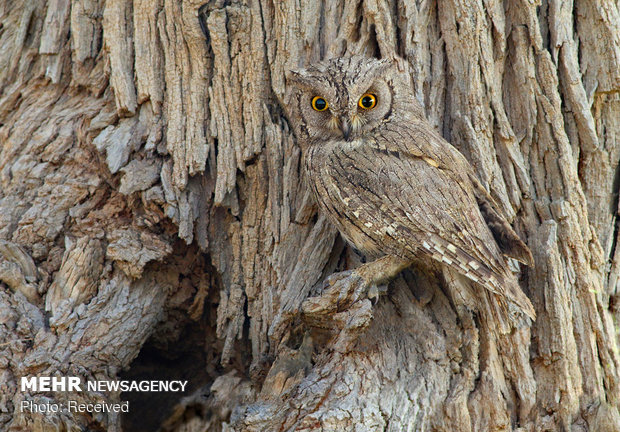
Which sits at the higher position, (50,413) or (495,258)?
(495,258)

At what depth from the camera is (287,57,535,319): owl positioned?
2.74 meters

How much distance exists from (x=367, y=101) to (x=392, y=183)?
507 millimetres

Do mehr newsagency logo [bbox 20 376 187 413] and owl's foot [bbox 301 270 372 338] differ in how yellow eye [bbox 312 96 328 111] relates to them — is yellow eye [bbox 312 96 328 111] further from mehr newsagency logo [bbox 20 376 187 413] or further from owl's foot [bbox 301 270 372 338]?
mehr newsagency logo [bbox 20 376 187 413]

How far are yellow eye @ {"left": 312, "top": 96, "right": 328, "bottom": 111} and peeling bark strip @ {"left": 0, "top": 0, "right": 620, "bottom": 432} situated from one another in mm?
332

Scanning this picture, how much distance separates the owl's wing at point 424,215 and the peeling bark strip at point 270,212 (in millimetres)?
271

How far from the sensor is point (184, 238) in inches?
131

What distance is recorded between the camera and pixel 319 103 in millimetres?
3086

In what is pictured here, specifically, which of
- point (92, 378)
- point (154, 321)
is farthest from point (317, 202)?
point (92, 378)

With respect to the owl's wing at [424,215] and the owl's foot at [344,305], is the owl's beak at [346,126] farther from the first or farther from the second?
the owl's foot at [344,305]

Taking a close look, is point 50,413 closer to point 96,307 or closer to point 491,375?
point 96,307

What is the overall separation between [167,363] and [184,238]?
1162mm

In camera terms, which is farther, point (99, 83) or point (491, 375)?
point (99, 83)

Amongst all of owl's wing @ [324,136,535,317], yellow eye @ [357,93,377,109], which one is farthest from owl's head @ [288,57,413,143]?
owl's wing @ [324,136,535,317]

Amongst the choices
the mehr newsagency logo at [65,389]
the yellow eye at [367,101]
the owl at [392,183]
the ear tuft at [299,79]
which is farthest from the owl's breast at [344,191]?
the mehr newsagency logo at [65,389]
